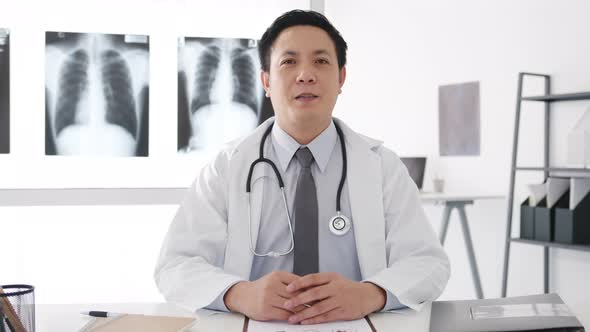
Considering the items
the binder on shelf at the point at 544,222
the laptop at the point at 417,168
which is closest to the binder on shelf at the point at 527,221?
the binder on shelf at the point at 544,222

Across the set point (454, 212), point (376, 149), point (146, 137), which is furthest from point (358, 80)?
point (376, 149)

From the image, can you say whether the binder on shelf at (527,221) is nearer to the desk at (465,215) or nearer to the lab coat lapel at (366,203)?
the desk at (465,215)

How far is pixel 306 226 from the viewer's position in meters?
1.48

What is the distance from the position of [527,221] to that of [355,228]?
2.17m

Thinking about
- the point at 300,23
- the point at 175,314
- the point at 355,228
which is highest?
the point at 300,23

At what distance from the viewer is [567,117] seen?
3.41 meters

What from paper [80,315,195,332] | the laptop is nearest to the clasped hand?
paper [80,315,195,332]

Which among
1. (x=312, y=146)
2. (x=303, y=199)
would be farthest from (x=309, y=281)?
(x=312, y=146)

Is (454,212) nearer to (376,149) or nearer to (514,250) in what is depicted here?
(514,250)

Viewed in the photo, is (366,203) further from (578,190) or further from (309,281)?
(578,190)

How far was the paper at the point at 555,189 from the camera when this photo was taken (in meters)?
3.19

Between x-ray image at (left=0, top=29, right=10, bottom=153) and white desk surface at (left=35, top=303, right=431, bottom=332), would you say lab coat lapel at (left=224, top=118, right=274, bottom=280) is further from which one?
x-ray image at (left=0, top=29, right=10, bottom=153)

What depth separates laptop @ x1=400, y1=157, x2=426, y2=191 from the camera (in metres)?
4.13

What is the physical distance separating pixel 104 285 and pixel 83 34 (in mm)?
Answer: 830
